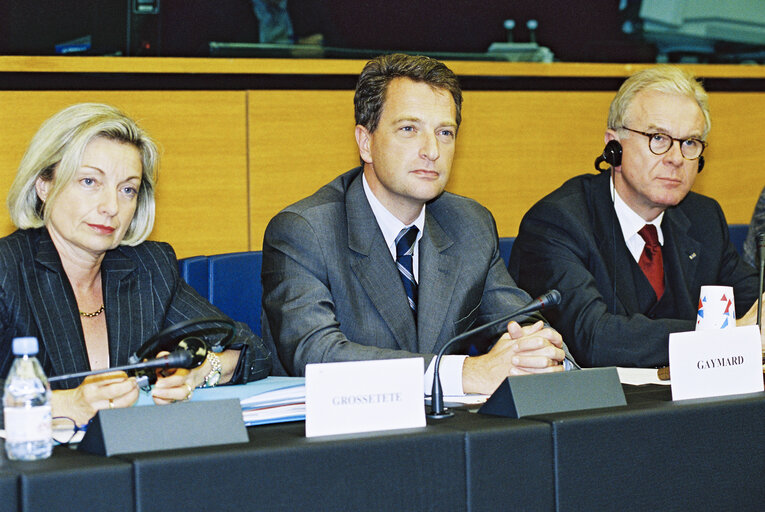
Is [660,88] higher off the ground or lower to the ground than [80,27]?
lower

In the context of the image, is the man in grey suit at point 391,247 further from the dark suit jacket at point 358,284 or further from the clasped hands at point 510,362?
the clasped hands at point 510,362

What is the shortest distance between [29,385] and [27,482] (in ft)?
0.83

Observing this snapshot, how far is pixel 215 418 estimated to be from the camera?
143 cm

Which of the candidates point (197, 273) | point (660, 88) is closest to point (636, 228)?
point (660, 88)

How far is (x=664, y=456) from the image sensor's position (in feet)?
5.41

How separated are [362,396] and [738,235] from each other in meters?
2.35

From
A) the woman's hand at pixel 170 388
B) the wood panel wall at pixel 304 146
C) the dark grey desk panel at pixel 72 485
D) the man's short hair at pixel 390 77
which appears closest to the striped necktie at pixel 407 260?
the man's short hair at pixel 390 77

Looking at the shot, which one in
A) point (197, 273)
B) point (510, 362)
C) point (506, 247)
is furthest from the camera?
point (506, 247)

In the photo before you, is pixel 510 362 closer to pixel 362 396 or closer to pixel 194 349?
pixel 362 396

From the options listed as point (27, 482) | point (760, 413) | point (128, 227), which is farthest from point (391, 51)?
point (27, 482)

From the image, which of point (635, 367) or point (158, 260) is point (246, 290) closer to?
point (158, 260)

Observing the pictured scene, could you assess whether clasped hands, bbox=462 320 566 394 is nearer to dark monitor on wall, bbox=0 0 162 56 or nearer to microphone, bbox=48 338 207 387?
microphone, bbox=48 338 207 387

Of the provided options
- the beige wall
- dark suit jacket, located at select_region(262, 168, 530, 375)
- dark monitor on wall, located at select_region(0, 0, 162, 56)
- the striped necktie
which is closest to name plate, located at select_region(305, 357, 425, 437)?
dark suit jacket, located at select_region(262, 168, 530, 375)

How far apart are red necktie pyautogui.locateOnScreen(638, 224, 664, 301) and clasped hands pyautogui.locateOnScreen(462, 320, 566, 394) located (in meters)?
0.89
